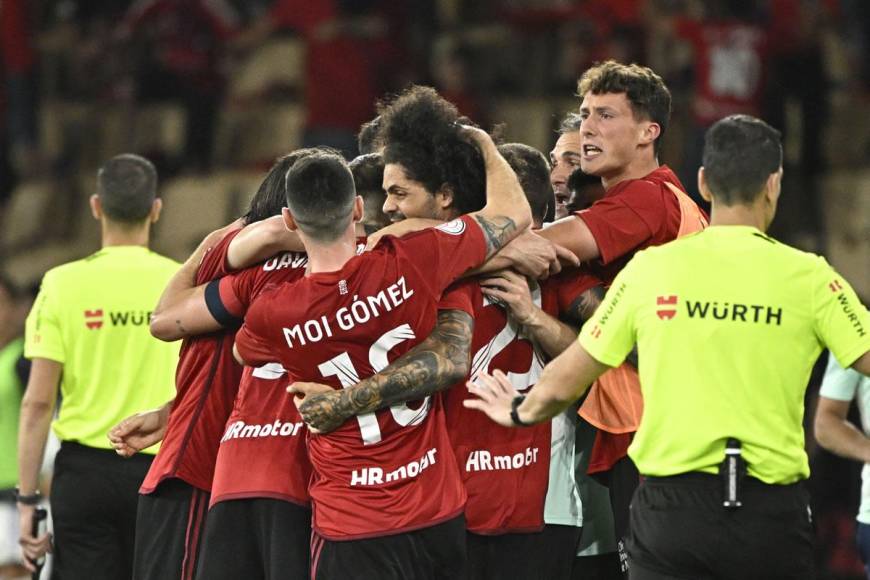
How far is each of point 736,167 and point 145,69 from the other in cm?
942

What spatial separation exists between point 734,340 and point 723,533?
542mm

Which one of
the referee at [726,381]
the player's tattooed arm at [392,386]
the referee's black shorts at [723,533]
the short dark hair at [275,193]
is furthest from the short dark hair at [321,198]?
the referee's black shorts at [723,533]

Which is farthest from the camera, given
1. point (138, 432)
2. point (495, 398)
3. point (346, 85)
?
point (346, 85)

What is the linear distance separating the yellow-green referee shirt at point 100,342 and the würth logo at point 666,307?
9.49ft

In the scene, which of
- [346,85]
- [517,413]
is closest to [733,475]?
[517,413]

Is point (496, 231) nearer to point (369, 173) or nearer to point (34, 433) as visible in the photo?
point (369, 173)

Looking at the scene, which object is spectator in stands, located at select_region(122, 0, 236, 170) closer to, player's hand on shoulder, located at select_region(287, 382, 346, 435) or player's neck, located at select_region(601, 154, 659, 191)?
player's neck, located at select_region(601, 154, 659, 191)

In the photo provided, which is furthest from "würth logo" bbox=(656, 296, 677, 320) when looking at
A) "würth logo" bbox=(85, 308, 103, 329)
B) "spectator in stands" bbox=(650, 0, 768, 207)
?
"spectator in stands" bbox=(650, 0, 768, 207)

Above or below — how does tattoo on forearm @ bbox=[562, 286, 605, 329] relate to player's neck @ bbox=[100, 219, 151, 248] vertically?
below

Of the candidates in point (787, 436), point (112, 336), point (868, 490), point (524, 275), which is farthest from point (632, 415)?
point (112, 336)

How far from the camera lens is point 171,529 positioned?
521cm

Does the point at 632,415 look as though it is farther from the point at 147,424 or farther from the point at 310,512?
the point at 147,424

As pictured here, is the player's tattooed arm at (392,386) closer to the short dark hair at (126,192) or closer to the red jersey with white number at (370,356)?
the red jersey with white number at (370,356)

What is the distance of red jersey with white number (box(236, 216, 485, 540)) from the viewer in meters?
4.39
